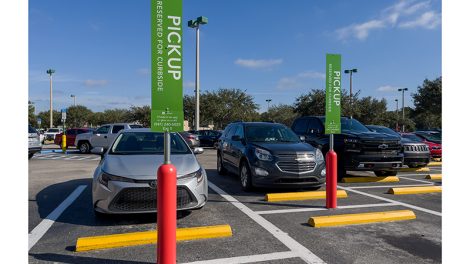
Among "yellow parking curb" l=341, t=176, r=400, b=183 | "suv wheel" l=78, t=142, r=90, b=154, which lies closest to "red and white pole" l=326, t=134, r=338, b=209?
"yellow parking curb" l=341, t=176, r=400, b=183

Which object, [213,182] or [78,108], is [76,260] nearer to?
[213,182]

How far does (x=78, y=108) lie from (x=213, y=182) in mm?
72337

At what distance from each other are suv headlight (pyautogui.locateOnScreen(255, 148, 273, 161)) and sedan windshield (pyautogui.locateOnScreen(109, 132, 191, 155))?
5.79 feet

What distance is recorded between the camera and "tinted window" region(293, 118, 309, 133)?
10954mm

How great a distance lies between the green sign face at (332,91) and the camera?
6.38 m

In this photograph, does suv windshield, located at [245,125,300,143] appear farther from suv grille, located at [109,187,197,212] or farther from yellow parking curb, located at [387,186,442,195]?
suv grille, located at [109,187,197,212]

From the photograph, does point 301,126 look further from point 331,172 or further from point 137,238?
point 137,238

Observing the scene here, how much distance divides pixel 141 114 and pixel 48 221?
5649 cm

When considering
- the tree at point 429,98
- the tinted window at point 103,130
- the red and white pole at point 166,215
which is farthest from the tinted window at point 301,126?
the tree at point 429,98

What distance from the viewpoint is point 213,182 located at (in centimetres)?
929

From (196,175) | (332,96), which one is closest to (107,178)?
(196,175)

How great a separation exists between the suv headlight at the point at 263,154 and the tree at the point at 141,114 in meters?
52.9

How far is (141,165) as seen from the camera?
5.25 m
